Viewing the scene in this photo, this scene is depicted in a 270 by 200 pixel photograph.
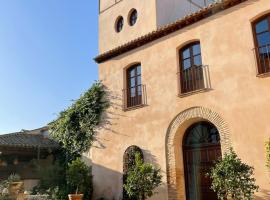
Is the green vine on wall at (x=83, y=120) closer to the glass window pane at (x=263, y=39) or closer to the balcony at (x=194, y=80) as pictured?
the balcony at (x=194, y=80)

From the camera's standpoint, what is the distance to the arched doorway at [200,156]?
10.8 metres

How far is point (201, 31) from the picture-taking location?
11.5 m

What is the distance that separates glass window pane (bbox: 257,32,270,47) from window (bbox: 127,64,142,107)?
17.4 feet

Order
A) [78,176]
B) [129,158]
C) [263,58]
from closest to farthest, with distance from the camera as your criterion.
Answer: [263,58] → [129,158] → [78,176]

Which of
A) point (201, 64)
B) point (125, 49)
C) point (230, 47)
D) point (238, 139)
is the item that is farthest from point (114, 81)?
point (238, 139)

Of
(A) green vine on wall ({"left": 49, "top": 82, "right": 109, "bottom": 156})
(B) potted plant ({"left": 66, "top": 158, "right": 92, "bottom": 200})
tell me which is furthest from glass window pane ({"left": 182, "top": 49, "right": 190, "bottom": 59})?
(B) potted plant ({"left": 66, "top": 158, "right": 92, "bottom": 200})

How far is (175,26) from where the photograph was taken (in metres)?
12.3

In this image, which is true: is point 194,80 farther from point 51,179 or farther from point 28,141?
point 28,141

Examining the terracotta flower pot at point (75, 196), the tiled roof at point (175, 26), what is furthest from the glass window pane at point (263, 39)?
the terracotta flower pot at point (75, 196)

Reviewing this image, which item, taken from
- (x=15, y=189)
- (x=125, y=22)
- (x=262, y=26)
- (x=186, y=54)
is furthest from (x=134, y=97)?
(x=15, y=189)

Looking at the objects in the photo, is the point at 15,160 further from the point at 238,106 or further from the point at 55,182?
the point at 238,106

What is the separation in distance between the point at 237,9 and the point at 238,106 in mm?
3505

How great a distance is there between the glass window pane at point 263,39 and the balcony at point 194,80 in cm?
197

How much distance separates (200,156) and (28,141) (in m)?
12.2
